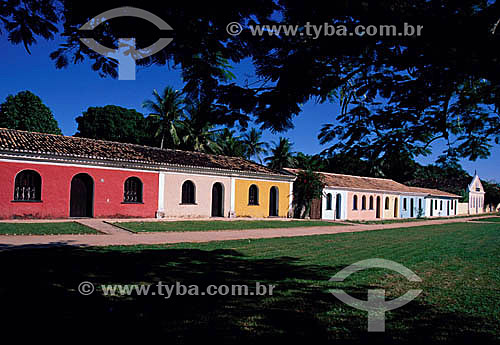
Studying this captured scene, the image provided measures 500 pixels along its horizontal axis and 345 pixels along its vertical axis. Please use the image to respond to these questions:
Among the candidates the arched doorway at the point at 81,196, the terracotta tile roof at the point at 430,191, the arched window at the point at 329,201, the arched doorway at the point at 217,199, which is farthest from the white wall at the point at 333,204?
the arched doorway at the point at 81,196

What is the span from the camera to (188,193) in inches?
838

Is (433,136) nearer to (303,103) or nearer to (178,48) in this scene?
(303,103)

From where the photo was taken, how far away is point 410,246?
1111cm

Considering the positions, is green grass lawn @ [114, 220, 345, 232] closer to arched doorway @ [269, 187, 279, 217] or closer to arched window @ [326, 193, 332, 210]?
arched doorway @ [269, 187, 279, 217]

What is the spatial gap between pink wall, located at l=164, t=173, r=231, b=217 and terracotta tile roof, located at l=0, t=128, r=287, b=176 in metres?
0.75

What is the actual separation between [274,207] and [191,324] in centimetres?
2189

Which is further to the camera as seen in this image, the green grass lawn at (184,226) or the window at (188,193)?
the window at (188,193)

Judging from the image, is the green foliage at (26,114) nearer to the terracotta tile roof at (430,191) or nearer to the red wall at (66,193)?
the red wall at (66,193)

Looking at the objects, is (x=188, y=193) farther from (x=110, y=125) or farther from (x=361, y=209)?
(x=110, y=125)

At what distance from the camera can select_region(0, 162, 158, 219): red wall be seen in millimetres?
15539

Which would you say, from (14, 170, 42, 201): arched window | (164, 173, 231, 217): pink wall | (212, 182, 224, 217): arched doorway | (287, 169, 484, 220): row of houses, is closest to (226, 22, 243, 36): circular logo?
(14, 170, 42, 201): arched window

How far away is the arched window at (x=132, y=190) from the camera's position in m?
19.0

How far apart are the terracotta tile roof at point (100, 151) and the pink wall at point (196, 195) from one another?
2.45ft

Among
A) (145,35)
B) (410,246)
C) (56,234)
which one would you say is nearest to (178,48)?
(145,35)
